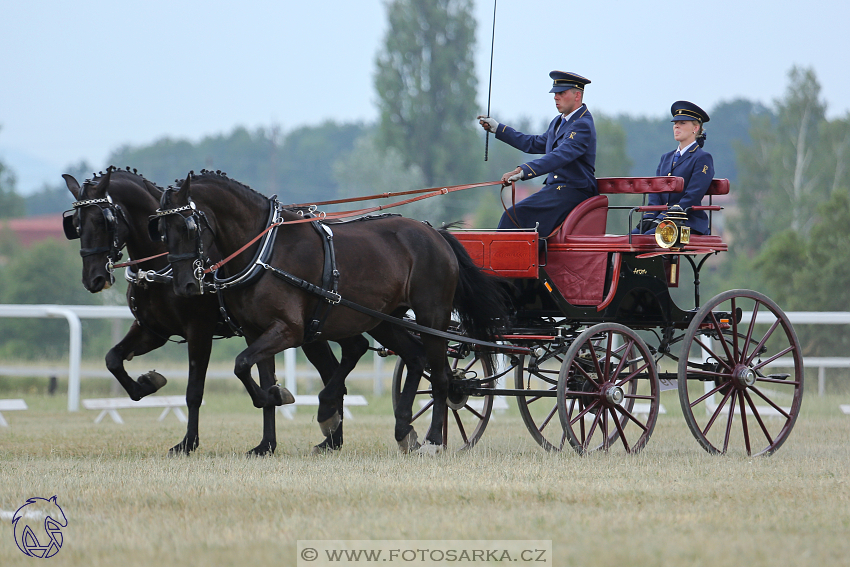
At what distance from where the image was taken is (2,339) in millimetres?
17969

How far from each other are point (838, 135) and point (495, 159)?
33.3m

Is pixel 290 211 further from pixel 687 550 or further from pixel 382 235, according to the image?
pixel 687 550

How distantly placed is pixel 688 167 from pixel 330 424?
3295 millimetres

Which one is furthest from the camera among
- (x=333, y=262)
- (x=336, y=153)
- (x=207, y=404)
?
(x=336, y=153)

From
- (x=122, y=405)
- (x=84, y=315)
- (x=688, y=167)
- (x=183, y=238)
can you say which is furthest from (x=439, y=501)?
(x=84, y=315)

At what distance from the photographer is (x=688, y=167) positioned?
319 inches

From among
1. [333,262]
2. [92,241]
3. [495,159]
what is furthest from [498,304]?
[495,159]

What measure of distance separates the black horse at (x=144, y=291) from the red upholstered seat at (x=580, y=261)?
7.09 feet

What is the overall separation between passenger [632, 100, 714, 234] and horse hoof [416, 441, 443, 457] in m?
2.27

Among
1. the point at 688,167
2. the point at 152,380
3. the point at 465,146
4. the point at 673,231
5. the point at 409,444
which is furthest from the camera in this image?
the point at 465,146

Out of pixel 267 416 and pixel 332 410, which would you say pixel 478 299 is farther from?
pixel 267 416

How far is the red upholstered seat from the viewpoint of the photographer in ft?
25.5

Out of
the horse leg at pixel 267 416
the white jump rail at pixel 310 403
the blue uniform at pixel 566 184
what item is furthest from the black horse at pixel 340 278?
the white jump rail at pixel 310 403

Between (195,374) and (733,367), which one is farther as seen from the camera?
(733,367)
